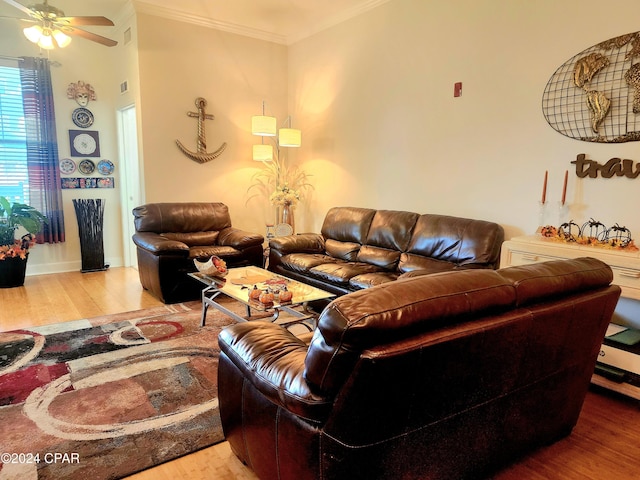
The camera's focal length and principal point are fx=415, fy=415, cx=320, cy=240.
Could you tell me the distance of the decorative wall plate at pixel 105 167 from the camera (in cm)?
552

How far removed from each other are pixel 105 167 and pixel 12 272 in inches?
68.2

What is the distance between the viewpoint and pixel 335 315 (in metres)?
1.20

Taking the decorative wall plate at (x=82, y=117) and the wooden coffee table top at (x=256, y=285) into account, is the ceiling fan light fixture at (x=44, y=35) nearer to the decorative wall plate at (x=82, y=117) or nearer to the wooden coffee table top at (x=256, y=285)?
the decorative wall plate at (x=82, y=117)

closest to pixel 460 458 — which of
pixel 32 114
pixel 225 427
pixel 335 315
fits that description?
pixel 335 315

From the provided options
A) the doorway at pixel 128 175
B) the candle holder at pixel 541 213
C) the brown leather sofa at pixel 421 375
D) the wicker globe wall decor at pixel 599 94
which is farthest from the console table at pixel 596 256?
the doorway at pixel 128 175

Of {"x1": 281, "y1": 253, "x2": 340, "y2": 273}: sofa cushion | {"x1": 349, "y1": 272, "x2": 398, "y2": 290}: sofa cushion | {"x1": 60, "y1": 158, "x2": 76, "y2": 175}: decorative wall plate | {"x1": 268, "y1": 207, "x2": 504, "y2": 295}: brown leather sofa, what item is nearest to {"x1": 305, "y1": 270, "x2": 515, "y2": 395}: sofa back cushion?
{"x1": 268, "y1": 207, "x2": 504, "y2": 295}: brown leather sofa

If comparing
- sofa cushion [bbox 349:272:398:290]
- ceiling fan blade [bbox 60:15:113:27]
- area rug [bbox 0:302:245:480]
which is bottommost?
area rug [bbox 0:302:245:480]

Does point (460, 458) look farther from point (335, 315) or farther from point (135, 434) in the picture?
point (135, 434)

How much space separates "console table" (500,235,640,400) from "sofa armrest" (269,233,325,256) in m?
2.05

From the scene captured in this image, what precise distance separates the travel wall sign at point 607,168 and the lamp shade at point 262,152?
3395 mm

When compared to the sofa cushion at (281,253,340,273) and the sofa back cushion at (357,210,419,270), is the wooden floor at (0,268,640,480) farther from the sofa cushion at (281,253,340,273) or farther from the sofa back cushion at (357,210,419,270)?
the sofa cushion at (281,253,340,273)

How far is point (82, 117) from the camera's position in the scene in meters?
5.31

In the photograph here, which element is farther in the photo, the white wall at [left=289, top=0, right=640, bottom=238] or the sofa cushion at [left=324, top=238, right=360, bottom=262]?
the sofa cushion at [left=324, top=238, right=360, bottom=262]

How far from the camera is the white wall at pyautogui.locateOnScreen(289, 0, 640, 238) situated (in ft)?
9.61
